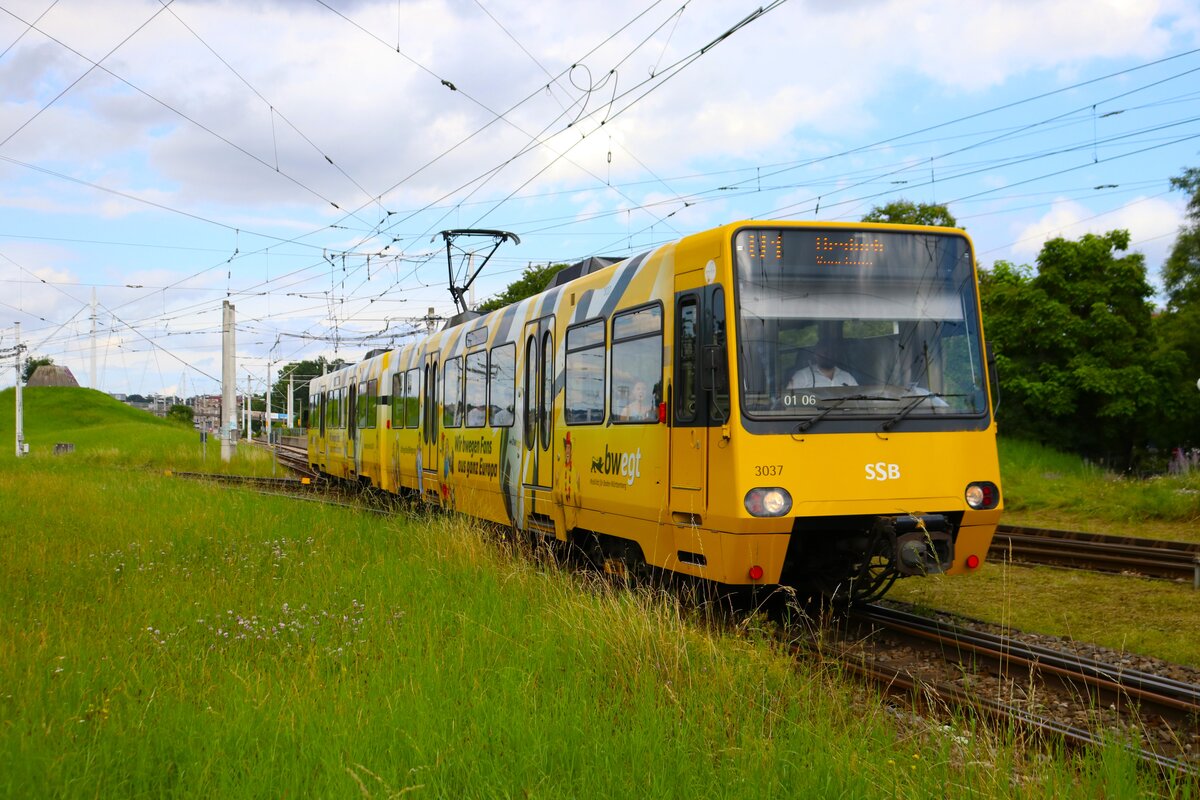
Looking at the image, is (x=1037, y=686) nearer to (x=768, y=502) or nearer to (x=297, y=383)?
(x=768, y=502)

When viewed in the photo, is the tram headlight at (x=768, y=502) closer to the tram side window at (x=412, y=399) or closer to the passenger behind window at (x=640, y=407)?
the passenger behind window at (x=640, y=407)

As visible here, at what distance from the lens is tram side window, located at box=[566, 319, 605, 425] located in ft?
32.0

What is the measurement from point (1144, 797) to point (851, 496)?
11.7 feet

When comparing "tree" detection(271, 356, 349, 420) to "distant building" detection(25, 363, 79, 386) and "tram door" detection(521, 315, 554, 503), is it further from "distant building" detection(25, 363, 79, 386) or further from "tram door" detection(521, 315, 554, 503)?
"tram door" detection(521, 315, 554, 503)

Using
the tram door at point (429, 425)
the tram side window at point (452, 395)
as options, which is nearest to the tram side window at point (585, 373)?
the tram side window at point (452, 395)

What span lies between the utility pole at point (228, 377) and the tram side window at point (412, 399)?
2047 centimetres

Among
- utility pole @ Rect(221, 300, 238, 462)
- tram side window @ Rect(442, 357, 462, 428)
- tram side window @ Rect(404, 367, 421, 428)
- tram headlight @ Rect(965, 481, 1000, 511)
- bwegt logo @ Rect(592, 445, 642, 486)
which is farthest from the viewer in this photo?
utility pole @ Rect(221, 300, 238, 462)

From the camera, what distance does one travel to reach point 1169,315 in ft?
126

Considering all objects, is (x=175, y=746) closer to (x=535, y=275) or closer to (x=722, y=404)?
(x=722, y=404)

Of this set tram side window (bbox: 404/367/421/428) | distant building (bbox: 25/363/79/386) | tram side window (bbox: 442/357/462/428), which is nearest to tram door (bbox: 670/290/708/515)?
tram side window (bbox: 442/357/462/428)

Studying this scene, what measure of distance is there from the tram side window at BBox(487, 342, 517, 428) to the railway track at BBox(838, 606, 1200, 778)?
17.1 feet

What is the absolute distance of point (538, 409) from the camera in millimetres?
11344

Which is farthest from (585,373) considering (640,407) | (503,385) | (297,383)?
(297,383)

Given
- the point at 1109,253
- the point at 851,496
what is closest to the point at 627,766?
the point at 851,496
